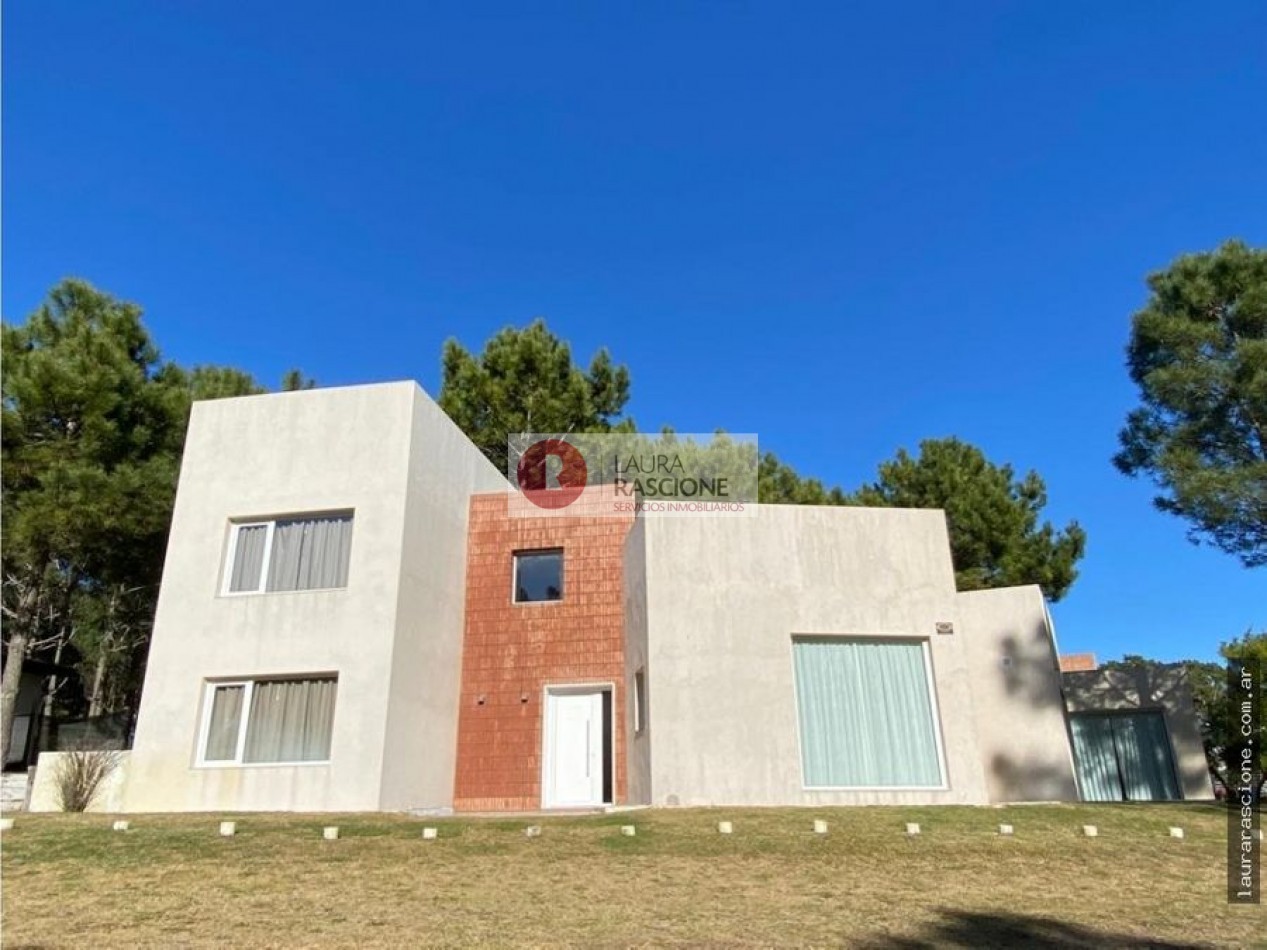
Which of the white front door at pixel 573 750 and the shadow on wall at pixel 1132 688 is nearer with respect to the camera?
the white front door at pixel 573 750

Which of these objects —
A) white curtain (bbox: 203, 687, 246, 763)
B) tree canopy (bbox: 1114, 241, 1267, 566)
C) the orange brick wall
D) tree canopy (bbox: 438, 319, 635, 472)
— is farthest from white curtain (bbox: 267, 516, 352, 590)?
tree canopy (bbox: 1114, 241, 1267, 566)

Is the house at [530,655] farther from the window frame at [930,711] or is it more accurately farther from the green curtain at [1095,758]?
the green curtain at [1095,758]

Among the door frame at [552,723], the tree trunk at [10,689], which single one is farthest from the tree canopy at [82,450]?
the door frame at [552,723]

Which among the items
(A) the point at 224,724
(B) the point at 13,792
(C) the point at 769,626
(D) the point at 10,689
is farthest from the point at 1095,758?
(D) the point at 10,689

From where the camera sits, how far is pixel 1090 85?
1337 cm

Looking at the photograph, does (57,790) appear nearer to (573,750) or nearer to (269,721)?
(269,721)

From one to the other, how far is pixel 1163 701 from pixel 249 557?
695 inches

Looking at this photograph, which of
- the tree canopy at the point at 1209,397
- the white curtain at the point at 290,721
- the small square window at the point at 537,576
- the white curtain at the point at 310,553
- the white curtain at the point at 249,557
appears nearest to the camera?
the white curtain at the point at 290,721

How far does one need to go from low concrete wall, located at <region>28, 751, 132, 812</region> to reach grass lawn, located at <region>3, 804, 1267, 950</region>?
2.15 meters

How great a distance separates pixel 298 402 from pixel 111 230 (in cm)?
669

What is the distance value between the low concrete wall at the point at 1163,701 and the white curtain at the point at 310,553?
14231 mm

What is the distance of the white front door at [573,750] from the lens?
13.4 meters

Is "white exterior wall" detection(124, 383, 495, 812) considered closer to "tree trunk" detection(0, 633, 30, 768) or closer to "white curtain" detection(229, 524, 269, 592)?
"white curtain" detection(229, 524, 269, 592)

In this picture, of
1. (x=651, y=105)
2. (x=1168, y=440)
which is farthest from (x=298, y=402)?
(x=1168, y=440)
